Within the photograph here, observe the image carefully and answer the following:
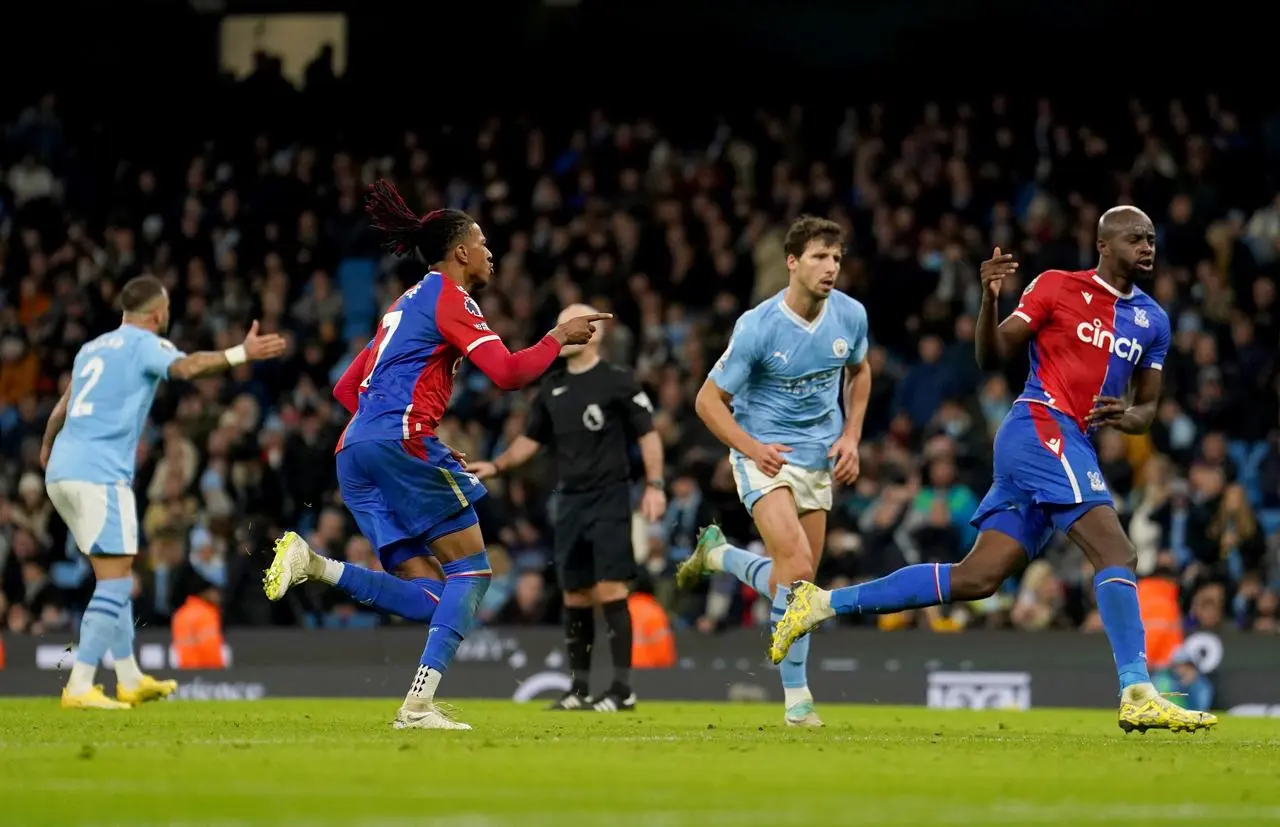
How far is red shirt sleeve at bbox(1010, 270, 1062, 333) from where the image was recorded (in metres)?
9.52

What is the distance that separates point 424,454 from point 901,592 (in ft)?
7.67

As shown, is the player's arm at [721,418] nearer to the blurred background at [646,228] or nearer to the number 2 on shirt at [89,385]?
the number 2 on shirt at [89,385]

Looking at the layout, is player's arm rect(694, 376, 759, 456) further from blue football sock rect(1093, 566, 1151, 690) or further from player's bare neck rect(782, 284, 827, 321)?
blue football sock rect(1093, 566, 1151, 690)

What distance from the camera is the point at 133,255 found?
979 inches

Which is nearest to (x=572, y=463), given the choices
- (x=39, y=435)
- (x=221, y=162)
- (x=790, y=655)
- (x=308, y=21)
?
(x=790, y=655)

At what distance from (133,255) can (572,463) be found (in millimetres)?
13372

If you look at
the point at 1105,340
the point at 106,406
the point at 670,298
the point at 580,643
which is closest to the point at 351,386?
the point at 106,406

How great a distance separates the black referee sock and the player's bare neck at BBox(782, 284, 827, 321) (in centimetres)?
321

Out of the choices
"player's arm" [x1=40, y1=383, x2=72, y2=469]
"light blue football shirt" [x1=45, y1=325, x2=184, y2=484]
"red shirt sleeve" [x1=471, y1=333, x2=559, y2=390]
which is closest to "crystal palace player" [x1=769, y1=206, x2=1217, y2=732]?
"red shirt sleeve" [x1=471, y1=333, x2=559, y2=390]

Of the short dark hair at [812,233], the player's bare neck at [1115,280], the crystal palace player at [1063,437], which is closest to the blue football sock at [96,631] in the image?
the crystal palace player at [1063,437]

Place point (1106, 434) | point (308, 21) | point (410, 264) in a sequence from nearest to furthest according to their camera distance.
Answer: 1. point (1106, 434)
2. point (410, 264)
3. point (308, 21)

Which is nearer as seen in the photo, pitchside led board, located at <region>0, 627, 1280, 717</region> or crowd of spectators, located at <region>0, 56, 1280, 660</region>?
pitchside led board, located at <region>0, 627, 1280, 717</region>

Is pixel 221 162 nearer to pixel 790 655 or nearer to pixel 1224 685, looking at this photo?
pixel 1224 685

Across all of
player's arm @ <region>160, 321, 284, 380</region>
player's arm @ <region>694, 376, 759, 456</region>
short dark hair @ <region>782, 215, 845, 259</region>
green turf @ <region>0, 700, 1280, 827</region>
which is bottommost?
green turf @ <region>0, 700, 1280, 827</region>
